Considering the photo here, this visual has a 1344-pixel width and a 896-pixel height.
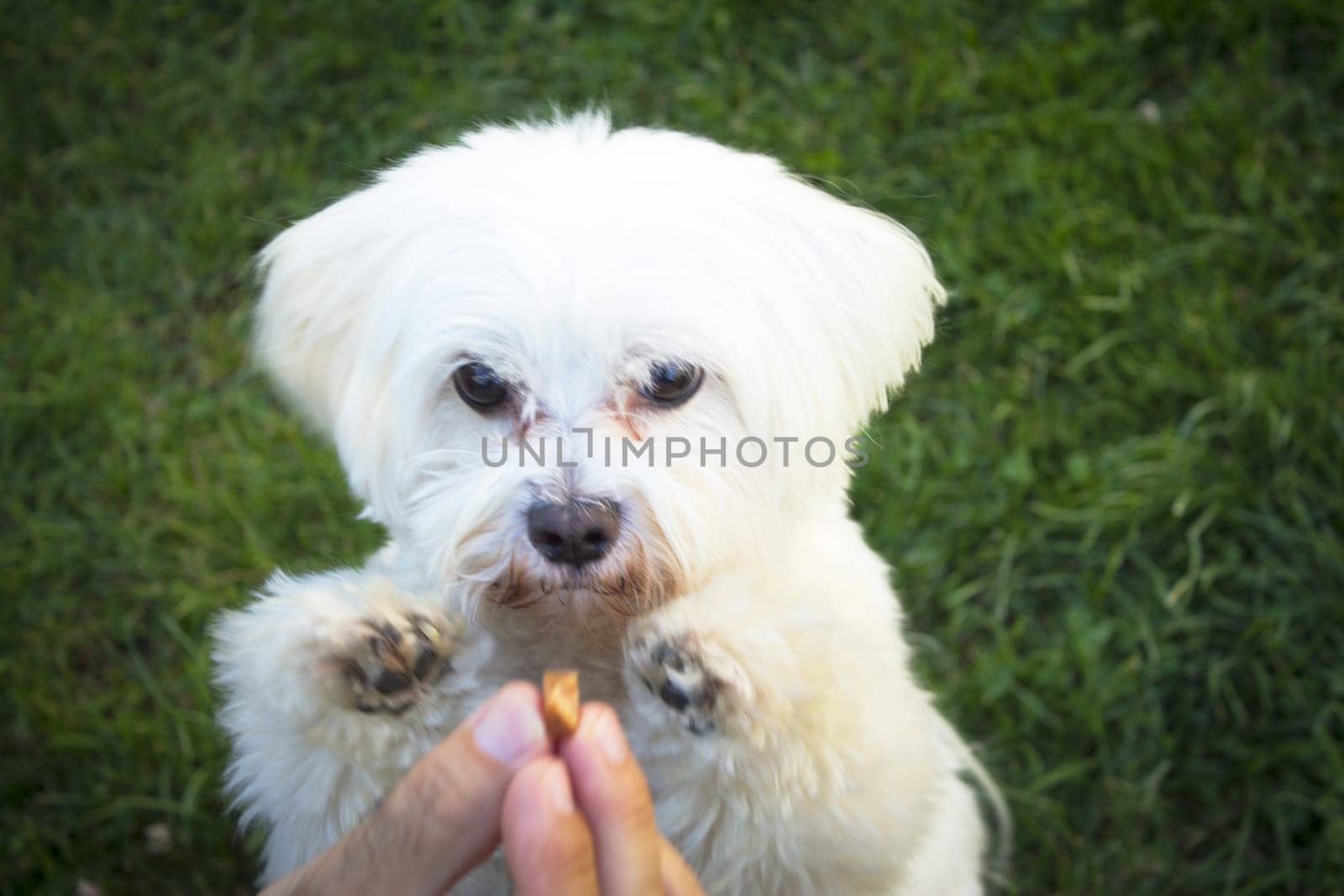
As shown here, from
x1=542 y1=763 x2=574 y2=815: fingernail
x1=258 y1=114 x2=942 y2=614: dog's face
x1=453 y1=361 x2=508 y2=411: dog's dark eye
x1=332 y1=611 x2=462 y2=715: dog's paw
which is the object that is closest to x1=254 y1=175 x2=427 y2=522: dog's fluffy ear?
x1=258 y1=114 x2=942 y2=614: dog's face

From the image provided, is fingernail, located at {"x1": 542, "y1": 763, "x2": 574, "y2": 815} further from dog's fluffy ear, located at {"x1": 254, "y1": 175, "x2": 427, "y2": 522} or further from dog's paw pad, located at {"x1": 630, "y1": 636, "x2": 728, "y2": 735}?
dog's fluffy ear, located at {"x1": 254, "y1": 175, "x2": 427, "y2": 522}

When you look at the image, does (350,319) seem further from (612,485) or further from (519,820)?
(519,820)

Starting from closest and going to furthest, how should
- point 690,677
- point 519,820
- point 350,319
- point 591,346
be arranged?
point 519,820, point 690,677, point 591,346, point 350,319

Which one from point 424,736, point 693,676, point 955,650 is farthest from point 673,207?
point 955,650

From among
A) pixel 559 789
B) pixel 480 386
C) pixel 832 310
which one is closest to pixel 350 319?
pixel 480 386

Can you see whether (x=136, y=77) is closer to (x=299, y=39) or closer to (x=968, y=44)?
(x=299, y=39)

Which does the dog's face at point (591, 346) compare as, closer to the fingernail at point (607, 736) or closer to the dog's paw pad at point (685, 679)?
the dog's paw pad at point (685, 679)

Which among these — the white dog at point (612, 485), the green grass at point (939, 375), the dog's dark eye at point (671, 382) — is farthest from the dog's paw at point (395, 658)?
the green grass at point (939, 375)
